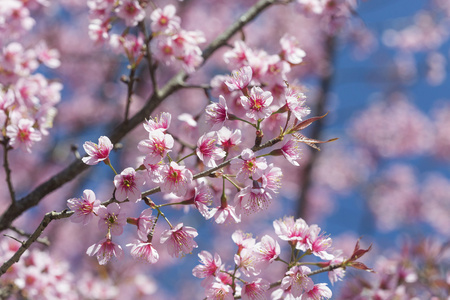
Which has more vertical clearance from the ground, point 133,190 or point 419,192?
point 133,190

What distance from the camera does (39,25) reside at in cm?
938

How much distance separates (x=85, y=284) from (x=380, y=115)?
27.5 ft

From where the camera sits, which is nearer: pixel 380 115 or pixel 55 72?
pixel 55 72

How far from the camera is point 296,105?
192 centimetres

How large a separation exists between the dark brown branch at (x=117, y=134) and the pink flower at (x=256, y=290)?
4.07ft

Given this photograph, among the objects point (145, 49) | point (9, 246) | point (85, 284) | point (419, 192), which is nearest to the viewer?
point (145, 49)

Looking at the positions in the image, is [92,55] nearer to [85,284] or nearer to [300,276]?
[85,284]

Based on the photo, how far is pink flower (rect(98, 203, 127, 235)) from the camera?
175 cm

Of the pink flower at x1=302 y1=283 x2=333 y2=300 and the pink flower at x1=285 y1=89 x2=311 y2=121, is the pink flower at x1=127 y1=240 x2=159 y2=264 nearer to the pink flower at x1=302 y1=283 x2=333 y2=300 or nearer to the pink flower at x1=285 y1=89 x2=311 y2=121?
the pink flower at x1=302 y1=283 x2=333 y2=300

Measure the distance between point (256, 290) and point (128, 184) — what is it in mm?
710

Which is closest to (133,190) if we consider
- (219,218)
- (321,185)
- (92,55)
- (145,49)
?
(219,218)

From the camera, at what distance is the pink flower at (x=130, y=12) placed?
2.71m

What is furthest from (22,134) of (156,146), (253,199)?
(253,199)

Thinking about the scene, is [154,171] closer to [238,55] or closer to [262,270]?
[262,270]
